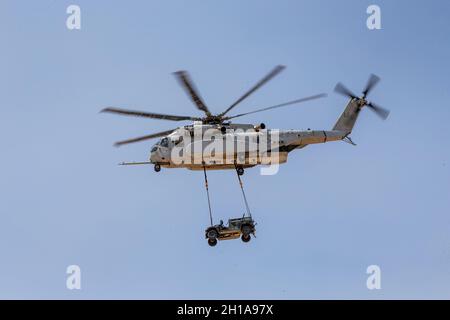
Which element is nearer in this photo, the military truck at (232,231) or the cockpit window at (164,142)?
the military truck at (232,231)

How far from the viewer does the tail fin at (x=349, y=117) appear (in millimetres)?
49656

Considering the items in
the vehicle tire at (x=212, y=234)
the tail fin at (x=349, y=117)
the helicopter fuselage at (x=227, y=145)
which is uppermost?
the tail fin at (x=349, y=117)

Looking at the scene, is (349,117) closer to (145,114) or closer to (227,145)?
(227,145)

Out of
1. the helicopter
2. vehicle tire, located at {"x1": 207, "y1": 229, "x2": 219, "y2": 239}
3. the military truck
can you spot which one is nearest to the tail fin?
the helicopter

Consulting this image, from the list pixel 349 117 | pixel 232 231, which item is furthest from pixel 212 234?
pixel 349 117

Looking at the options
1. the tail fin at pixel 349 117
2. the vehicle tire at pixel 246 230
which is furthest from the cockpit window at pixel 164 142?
the tail fin at pixel 349 117

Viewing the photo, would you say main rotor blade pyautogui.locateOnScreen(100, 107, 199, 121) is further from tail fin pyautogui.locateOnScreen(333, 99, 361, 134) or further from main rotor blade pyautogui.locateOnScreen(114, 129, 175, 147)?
tail fin pyautogui.locateOnScreen(333, 99, 361, 134)

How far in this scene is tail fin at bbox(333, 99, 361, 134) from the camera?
4966 centimetres

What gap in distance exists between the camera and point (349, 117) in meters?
50.0

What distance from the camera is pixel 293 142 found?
47.8 m

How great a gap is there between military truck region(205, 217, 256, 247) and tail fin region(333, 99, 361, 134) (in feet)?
→ 29.9

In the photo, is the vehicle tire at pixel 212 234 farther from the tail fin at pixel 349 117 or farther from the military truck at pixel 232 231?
the tail fin at pixel 349 117

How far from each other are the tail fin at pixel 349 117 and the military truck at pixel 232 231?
29.9 feet
